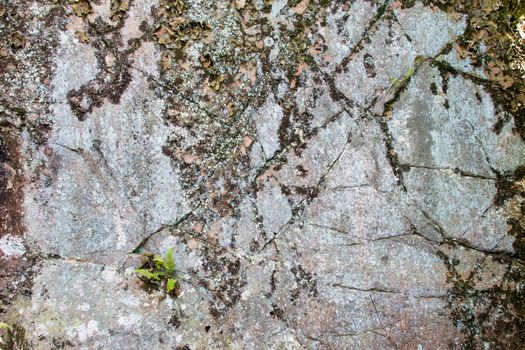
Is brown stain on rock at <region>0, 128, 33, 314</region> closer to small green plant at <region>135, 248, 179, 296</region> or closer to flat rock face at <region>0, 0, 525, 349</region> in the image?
flat rock face at <region>0, 0, 525, 349</region>

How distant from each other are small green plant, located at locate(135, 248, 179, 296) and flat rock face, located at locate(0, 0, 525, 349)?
0.14 ft

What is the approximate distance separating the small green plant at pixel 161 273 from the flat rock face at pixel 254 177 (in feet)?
0.14

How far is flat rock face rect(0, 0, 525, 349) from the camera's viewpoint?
2715 millimetres

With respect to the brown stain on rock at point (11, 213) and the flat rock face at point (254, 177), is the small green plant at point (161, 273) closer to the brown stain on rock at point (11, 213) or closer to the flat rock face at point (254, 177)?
the flat rock face at point (254, 177)

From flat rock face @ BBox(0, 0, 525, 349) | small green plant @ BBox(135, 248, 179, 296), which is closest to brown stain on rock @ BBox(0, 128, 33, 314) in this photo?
flat rock face @ BBox(0, 0, 525, 349)

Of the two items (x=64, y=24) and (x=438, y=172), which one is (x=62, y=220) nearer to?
(x=64, y=24)

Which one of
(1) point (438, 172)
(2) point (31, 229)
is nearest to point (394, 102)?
(1) point (438, 172)

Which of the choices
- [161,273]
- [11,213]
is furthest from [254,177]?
[11,213]

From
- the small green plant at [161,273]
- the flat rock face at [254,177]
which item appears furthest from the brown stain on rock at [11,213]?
the small green plant at [161,273]

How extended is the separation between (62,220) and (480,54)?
2484 mm

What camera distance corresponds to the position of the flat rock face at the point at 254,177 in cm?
271

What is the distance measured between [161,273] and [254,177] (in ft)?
2.32

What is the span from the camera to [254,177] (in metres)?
2.85

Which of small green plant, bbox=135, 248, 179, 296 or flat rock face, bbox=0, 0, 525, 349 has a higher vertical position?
flat rock face, bbox=0, 0, 525, 349
